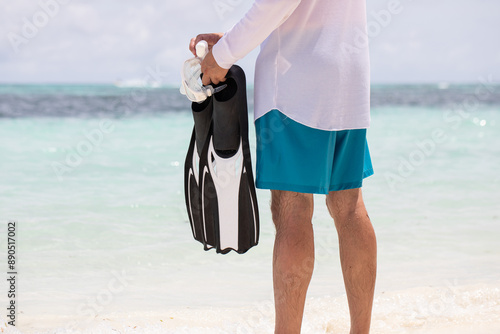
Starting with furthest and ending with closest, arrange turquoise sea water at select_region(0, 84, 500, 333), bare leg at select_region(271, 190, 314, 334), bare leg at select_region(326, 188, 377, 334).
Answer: turquoise sea water at select_region(0, 84, 500, 333), bare leg at select_region(326, 188, 377, 334), bare leg at select_region(271, 190, 314, 334)

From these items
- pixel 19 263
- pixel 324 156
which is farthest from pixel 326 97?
pixel 19 263

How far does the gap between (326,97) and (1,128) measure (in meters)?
11.9

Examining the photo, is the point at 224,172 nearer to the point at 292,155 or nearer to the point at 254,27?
the point at 292,155

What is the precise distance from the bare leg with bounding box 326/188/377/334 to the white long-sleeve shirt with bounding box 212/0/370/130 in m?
0.28

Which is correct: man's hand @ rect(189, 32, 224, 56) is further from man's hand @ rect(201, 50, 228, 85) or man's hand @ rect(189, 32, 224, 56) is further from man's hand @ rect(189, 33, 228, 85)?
man's hand @ rect(201, 50, 228, 85)

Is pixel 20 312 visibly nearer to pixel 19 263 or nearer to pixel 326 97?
pixel 19 263

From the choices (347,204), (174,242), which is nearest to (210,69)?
(347,204)

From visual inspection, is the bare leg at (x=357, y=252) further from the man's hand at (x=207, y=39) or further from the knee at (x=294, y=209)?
the man's hand at (x=207, y=39)

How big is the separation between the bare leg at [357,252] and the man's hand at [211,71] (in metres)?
0.54

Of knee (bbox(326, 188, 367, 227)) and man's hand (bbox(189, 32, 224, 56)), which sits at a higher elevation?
man's hand (bbox(189, 32, 224, 56))

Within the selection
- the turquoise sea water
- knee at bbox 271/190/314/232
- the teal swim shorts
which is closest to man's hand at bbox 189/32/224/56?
the teal swim shorts

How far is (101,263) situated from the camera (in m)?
3.30

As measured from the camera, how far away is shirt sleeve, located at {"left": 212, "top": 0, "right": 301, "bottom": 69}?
1560 millimetres

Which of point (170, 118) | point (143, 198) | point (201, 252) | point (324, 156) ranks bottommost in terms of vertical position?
point (170, 118)
